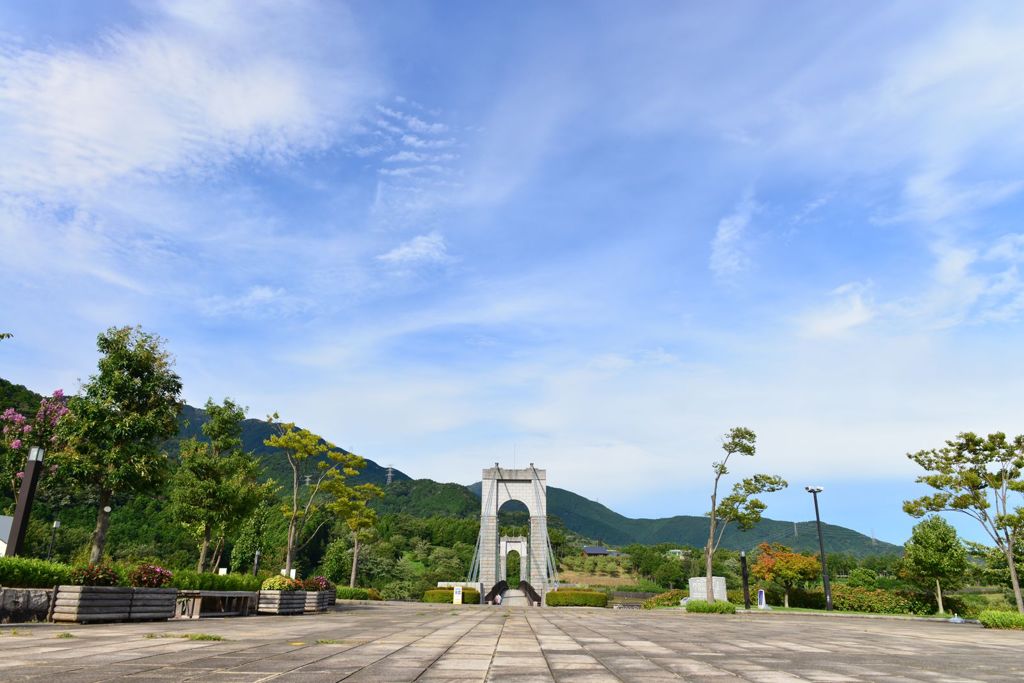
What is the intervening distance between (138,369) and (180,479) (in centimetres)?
916

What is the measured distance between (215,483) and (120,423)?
8.68 m

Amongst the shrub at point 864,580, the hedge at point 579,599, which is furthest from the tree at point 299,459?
the shrub at point 864,580

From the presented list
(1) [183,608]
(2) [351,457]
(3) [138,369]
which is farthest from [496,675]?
(2) [351,457]

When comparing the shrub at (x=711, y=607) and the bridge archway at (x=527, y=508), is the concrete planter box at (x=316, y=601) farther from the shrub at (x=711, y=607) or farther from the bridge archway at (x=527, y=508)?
the bridge archway at (x=527, y=508)

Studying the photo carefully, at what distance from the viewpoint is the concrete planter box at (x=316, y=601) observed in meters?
21.6

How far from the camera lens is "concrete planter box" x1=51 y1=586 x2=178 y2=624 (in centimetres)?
1158

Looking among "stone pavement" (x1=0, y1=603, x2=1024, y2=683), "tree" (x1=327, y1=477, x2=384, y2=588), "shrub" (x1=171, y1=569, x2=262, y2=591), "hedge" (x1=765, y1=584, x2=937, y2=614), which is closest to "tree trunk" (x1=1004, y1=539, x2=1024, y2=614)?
"hedge" (x1=765, y1=584, x2=937, y2=614)

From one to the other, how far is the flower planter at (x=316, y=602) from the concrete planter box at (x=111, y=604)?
807 centimetres

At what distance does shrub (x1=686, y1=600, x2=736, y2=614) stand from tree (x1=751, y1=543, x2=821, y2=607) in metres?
10.2

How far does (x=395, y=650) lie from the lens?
28.9 ft

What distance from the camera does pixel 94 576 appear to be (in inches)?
484

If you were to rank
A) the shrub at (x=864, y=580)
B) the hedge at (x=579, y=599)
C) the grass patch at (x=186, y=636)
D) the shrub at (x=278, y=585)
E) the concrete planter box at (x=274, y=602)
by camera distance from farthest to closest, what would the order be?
the shrub at (x=864, y=580) < the hedge at (x=579, y=599) < the shrub at (x=278, y=585) < the concrete planter box at (x=274, y=602) < the grass patch at (x=186, y=636)

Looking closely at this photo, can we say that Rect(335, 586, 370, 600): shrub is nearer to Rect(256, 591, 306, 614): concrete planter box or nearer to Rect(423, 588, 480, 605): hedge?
Rect(423, 588, 480, 605): hedge

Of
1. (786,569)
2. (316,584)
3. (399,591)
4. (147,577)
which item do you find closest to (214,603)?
(147,577)
